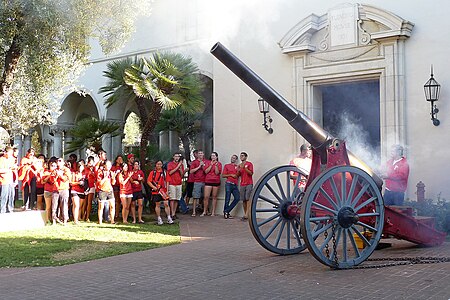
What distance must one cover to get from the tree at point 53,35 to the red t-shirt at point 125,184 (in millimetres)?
2698

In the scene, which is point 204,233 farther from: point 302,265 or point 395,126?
point 395,126

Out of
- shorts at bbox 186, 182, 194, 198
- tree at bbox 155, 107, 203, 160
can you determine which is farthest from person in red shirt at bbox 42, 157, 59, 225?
tree at bbox 155, 107, 203, 160

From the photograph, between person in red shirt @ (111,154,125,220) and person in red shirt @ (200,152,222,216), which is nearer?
person in red shirt @ (111,154,125,220)

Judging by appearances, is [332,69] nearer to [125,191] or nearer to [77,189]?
[125,191]

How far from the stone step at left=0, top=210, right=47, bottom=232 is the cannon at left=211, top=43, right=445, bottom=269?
5.46m

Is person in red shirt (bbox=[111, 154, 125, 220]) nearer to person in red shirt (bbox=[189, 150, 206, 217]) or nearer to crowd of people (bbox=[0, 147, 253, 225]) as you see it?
crowd of people (bbox=[0, 147, 253, 225])

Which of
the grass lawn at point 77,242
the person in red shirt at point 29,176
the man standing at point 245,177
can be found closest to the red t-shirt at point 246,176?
the man standing at point 245,177

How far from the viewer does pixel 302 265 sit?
627 cm

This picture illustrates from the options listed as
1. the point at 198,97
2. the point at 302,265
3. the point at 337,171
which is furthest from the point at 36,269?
the point at 198,97

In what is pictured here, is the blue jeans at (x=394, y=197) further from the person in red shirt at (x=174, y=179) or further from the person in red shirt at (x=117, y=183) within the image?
the person in red shirt at (x=117, y=183)

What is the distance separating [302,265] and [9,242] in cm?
488

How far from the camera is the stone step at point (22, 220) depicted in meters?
9.83

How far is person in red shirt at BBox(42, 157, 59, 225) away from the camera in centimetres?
1064

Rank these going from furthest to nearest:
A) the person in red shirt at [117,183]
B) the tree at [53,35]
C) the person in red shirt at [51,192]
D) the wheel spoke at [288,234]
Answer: the person in red shirt at [117,183] → the person in red shirt at [51,192] → the tree at [53,35] → the wheel spoke at [288,234]
